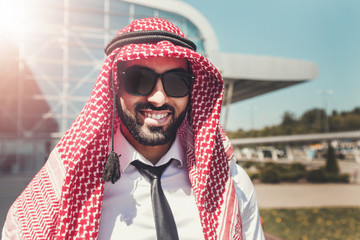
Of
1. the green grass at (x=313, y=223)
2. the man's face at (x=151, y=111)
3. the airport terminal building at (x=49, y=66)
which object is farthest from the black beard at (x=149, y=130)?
the airport terminal building at (x=49, y=66)

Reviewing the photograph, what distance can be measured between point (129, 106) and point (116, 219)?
467 millimetres

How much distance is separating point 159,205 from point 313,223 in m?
5.97

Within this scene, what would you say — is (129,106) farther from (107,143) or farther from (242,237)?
(242,237)

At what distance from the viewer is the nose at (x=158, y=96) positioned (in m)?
1.14

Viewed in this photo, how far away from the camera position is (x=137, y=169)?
1.24 meters

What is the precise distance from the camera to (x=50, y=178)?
1.16 meters

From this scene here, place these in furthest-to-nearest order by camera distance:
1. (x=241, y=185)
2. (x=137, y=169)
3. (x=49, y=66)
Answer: (x=49, y=66), (x=241, y=185), (x=137, y=169)

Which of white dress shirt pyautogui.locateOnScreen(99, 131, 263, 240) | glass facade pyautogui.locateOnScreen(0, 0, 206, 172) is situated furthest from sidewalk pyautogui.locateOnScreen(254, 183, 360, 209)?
white dress shirt pyautogui.locateOnScreen(99, 131, 263, 240)

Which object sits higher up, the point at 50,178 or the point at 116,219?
the point at 50,178

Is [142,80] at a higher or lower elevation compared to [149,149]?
higher

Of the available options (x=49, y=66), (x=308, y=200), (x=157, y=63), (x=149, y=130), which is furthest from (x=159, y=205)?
(x=49, y=66)

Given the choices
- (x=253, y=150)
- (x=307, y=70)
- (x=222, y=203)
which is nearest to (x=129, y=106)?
(x=222, y=203)

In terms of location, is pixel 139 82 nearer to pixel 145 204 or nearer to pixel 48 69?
pixel 145 204

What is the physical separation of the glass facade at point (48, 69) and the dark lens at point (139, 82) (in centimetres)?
967
